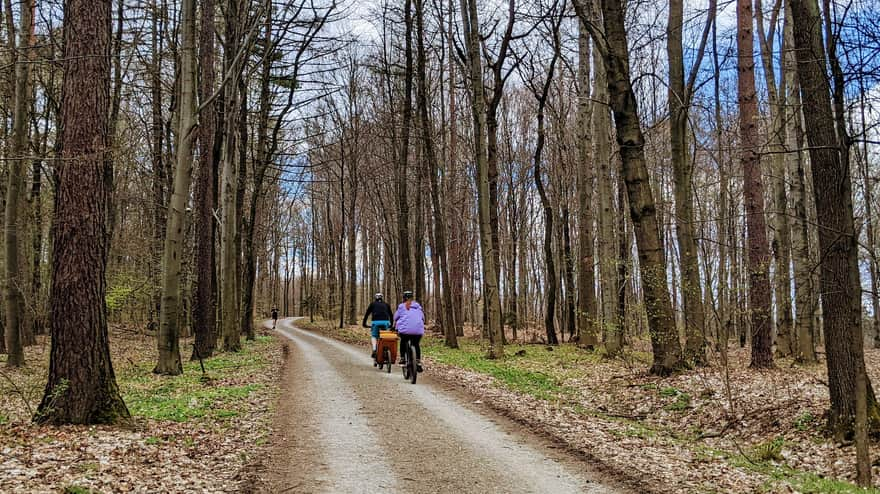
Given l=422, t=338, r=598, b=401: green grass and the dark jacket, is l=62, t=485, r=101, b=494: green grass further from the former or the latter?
the dark jacket

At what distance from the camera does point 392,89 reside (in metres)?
27.9

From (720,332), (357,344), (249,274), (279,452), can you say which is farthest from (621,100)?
(249,274)

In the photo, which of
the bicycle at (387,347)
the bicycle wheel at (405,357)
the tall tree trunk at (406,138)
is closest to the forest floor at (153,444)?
the bicycle wheel at (405,357)

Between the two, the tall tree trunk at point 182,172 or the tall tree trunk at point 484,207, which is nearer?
the tall tree trunk at point 182,172

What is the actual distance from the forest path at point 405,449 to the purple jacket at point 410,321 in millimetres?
1663

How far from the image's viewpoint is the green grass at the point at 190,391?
8.94 m

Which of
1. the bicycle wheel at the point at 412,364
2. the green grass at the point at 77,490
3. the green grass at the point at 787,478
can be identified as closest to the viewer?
the green grass at the point at 77,490

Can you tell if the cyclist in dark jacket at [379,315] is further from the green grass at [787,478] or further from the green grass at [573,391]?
the green grass at [787,478]

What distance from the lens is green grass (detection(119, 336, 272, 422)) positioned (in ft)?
29.3

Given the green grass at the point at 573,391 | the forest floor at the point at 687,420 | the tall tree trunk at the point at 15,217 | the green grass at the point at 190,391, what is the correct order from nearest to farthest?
1. the green grass at the point at 573,391
2. the forest floor at the point at 687,420
3. the green grass at the point at 190,391
4. the tall tree trunk at the point at 15,217

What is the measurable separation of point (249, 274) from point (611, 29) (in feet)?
71.0

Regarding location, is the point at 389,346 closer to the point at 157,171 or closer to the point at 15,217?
the point at 15,217

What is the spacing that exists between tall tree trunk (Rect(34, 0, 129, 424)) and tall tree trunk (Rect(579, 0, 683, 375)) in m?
8.93

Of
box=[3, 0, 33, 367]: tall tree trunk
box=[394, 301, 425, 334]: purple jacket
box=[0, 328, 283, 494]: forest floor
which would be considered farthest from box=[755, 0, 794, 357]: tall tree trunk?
box=[3, 0, 33, 367]: tall tree trunk
